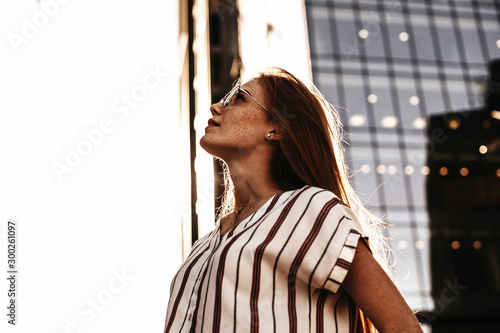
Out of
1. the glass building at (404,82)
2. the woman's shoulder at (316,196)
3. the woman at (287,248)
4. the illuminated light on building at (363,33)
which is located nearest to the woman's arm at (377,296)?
the woman at (287,248)

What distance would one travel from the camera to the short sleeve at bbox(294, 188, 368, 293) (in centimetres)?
97

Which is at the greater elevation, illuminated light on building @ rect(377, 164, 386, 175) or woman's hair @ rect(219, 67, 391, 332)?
illuminated light on building @ rect(377, 164, 386, 175)

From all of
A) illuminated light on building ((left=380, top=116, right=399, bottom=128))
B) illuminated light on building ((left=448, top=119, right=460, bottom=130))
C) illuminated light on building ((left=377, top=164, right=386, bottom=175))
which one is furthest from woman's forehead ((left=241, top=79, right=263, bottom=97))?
illuminated light on building ((left=448, top=119, right=460, bottom=130))

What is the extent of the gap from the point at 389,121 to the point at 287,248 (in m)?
16.1

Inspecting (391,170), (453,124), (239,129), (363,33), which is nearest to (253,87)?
(239,129)

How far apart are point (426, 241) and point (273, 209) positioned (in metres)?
16.1

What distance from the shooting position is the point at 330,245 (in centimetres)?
98

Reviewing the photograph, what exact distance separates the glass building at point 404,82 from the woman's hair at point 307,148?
14.3m

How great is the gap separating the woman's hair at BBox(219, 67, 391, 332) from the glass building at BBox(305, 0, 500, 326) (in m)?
14.3

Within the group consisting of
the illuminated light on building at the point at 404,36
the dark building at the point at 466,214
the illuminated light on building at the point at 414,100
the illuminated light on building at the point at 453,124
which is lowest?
the dark building at the point at 466,214

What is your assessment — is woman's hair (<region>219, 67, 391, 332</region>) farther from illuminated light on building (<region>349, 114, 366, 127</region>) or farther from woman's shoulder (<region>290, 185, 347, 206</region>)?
illuminated light on building (<region>349, 114, 366, 127</region>)

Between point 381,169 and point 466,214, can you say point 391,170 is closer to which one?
point 381,169

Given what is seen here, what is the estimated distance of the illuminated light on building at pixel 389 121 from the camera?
16250mm

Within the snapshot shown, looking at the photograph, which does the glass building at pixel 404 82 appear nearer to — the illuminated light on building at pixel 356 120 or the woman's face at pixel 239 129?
the illuminated light on building at pixel 356 120
